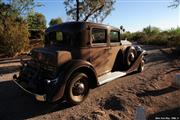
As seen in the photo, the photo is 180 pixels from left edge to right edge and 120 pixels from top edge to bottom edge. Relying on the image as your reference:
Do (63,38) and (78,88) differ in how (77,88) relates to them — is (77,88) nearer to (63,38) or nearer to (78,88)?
(78,88)

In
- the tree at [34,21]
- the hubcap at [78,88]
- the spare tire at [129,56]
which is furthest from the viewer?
the tree at [34,21]

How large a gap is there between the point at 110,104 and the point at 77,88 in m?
0.90

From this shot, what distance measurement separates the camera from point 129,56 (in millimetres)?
6980

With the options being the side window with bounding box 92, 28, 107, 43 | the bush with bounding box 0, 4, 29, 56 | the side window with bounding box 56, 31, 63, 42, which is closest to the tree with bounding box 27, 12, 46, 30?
the bush with bounding box 0, 4, 29, 56

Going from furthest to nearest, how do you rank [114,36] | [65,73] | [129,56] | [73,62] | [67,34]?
[129,56], [114,36], [67,34], [73,62], [65,73]

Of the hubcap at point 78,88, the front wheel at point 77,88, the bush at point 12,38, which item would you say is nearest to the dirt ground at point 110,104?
the front wheel at point 77,88

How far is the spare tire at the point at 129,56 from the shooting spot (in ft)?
22.4

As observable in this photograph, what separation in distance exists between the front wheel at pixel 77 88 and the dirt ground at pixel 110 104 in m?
0.17

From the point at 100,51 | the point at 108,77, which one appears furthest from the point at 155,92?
the point at 100,51

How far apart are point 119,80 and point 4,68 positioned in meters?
5.08

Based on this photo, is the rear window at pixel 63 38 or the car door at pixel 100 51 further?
the car door at pixel 100 51

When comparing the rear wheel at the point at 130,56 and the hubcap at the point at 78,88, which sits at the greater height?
the rear wheel at the point at 130,56

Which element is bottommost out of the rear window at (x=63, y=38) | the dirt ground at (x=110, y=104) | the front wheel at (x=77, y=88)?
the dirt ground at (x=110, y=104)

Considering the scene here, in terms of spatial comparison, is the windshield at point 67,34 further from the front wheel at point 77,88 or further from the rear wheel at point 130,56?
the rear wheel at point 130,56
